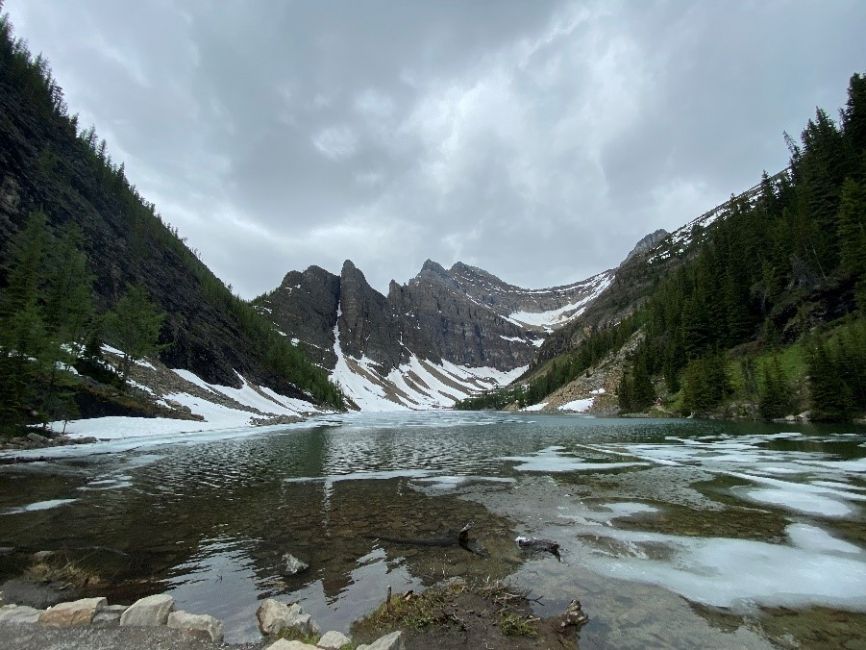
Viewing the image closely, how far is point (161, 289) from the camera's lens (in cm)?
10175

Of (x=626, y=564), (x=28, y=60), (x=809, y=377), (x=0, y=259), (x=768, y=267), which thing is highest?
(x=28, y=60)

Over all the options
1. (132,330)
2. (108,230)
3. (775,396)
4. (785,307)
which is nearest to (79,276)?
(132,330)

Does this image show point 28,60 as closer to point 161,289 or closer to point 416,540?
point 161,289

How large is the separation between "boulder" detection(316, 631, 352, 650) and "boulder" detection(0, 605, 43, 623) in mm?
4221

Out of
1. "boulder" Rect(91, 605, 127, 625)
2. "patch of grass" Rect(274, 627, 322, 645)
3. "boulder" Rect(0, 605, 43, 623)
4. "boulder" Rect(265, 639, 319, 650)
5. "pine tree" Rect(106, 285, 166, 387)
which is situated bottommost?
"patch of grass" Rect(274, 627, 322, 645)

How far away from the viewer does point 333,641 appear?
5.64 m

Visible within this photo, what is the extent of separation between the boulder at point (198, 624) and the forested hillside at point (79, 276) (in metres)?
31.5

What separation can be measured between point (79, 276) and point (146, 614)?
71807mm

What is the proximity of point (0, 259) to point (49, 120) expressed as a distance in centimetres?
7349

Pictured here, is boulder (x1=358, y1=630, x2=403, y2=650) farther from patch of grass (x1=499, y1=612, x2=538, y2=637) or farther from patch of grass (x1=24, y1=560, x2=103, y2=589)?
patch of grass (x1=24, y1=560, x2=103, y2=589)

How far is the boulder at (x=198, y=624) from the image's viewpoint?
5811 millimetres

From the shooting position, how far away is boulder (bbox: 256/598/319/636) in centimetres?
628

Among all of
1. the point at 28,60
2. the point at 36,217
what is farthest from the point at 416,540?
the point at 28,60

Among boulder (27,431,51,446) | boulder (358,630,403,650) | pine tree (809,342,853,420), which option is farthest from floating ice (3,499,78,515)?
pine tree (809,342,853,420)
